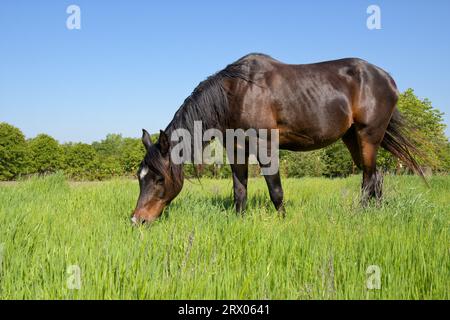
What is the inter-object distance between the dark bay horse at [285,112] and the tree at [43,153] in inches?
1689

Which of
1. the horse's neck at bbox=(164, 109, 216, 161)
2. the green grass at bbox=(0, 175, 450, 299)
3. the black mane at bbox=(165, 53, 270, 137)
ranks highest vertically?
the black mane at bbox=(165, 53, 270, 137)

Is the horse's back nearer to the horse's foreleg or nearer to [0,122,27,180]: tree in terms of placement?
the horse's foreleg

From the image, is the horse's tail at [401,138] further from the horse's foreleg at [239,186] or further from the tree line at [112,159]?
the tree line at [112,159]

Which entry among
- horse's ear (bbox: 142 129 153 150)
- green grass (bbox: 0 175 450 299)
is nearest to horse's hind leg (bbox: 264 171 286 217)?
green grass (bbox: 0 175 450 299)

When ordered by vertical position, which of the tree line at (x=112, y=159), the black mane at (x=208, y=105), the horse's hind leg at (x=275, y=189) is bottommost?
the horse's hind leg at (x=275, y=189)

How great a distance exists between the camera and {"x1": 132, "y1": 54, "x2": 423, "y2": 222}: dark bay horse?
13.0 feet

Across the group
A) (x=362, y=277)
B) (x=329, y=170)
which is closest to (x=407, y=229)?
(x=362, y=277)

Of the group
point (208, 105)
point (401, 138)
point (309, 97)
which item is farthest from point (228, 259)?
point (401, 138)

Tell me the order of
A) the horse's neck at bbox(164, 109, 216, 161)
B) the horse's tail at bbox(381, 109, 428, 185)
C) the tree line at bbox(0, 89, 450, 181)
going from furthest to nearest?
the tree line at bbox(0, 89, 450, 181)
the horse's tail at bbox(381, 109, 428, 185)
the horse's neck at bbox(164, 109, 216, 161)

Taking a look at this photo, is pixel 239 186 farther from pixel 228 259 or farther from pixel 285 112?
pixel 228 259

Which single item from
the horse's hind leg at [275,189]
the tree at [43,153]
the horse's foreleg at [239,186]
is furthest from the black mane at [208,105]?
the tree at [43,153]

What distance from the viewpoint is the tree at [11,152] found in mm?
37469

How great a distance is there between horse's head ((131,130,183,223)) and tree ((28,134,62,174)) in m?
42.9
